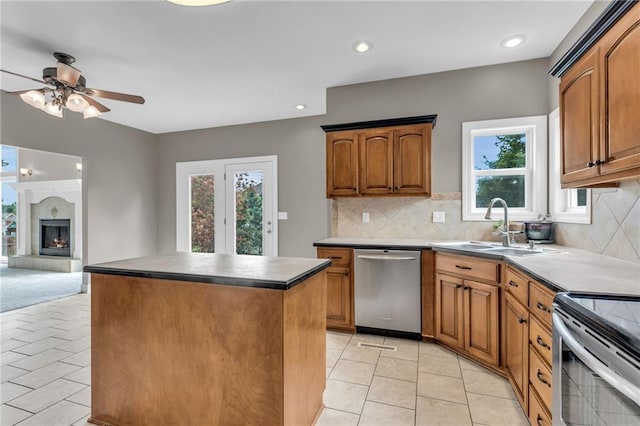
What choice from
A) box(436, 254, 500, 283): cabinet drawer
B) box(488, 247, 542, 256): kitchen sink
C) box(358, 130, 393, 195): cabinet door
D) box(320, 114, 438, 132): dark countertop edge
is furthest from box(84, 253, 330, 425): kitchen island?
box(320, 114, 438, 132): dark countertop edge

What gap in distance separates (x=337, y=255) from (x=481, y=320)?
1.37 metres

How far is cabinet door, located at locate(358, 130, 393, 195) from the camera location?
3.22 meters

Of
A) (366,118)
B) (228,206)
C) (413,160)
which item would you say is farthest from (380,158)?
(228,206)

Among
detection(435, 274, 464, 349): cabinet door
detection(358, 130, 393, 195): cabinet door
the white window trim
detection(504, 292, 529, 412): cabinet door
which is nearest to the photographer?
detection(504, 292, 529, 412): cabinet door

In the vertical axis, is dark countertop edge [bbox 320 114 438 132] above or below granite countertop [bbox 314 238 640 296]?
above

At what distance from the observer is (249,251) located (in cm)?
516

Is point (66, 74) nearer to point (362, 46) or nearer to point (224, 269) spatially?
point (224, 269)

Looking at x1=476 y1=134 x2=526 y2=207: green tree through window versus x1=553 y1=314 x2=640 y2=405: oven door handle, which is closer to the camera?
Result: x1=553 y1=314 x2=640 y2=405: oven door handle

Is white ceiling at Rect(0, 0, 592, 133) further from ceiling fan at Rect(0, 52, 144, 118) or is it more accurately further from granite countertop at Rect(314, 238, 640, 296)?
granite countertop at Rect(314, 238, 640, 296)

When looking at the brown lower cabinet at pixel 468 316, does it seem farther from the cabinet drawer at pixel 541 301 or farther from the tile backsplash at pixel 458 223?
the tile backsplash at pixel 458 223

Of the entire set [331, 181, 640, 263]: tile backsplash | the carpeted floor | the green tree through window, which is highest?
the green tree through window

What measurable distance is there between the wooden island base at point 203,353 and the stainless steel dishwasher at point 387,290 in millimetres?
1218

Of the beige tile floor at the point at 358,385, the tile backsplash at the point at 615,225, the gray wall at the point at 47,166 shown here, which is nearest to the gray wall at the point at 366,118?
the tile backsplash at the point at 615,225

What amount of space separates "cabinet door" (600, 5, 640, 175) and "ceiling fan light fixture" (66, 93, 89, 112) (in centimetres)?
378
